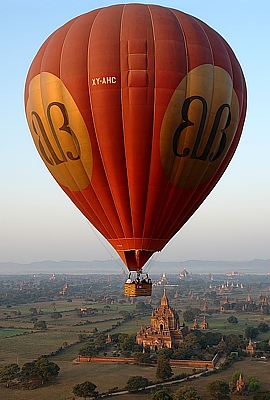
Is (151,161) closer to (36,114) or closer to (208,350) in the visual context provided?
(36,114)

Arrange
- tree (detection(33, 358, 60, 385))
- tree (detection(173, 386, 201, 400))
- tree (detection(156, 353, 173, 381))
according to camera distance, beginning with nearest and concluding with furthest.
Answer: tree (detection(173, 386, 201, 400)) → tree (detection(33, 358, 60, 385)) → tree (detection(156, 353, 173, 381))

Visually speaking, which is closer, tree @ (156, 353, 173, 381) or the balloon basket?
the balloon basket

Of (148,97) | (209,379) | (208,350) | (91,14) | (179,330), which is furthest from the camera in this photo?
(179,330)

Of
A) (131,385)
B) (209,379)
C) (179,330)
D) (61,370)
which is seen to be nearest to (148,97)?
(131,385)

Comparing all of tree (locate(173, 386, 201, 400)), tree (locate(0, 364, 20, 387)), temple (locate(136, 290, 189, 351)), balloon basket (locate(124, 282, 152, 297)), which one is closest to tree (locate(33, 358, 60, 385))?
tree (locate(0, 364, 20, 387))

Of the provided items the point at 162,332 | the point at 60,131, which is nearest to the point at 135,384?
the point at 162,332

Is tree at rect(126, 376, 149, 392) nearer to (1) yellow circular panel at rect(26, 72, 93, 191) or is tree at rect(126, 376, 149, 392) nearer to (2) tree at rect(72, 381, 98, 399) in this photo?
(2) tree at rect(72, 381, 98, 399)
